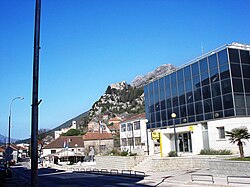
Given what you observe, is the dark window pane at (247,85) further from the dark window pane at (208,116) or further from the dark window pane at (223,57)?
the dark window pane at (208,116)

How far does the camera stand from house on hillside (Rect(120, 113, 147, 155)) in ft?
231

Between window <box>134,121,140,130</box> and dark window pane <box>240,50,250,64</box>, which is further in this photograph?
window <box>134,121,140,130</box>

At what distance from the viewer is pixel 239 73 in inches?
1368

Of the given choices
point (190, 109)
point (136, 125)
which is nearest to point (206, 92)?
point (190, 109)

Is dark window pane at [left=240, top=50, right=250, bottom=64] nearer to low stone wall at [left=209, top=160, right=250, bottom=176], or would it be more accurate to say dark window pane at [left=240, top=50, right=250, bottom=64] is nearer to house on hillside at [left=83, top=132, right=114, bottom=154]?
low stone wall at [left=209, top=160, right=250, bottom=176]

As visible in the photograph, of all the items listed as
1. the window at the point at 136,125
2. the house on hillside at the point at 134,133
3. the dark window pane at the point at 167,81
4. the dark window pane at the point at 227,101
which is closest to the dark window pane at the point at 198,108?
the dark window pane at the point at 227,101

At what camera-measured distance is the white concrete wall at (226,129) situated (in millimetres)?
32269

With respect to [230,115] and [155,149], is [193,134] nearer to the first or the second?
[230,115]

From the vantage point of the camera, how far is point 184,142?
43.1 metres

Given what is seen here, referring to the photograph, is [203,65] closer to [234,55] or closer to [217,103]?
[234,55]

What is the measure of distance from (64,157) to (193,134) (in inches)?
1357

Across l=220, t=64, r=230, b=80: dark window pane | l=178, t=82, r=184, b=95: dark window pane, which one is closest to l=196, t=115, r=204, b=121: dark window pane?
l=178, t=82, r=184, b=95: dark window pane

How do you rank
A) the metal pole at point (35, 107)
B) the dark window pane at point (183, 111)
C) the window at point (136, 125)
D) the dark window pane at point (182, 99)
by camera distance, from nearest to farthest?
the metal pole at point (35, 107)
the dark window pane at point (183, 111)
the dark window pane at point (182, 99)
the window at point (136, 125)

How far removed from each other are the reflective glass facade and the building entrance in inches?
80.5
